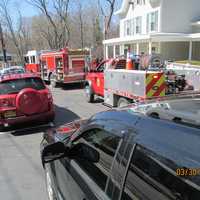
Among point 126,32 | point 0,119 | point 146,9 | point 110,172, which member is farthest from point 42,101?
point 126,32

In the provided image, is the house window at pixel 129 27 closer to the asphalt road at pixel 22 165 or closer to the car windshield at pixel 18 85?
the asphalt road at pixel 22 165

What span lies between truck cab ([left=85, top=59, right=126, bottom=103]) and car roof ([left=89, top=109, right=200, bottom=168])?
881 cm

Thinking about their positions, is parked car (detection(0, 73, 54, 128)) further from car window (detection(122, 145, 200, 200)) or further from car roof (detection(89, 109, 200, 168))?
car window (detection(122, 145, 200, 200))

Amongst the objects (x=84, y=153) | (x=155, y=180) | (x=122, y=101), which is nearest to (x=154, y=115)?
(x=155, y=180)

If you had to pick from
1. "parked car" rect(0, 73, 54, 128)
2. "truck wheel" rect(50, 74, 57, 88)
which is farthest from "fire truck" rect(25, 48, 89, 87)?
"parked car" rect(0, 73, 54, 128)

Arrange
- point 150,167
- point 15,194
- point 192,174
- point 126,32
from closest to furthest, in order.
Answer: point 192,174, point 150,167, point 15,194, point 126,32

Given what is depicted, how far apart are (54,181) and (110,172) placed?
1.55m

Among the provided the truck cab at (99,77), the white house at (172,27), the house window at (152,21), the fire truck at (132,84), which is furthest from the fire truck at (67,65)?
the house window at (152,21)

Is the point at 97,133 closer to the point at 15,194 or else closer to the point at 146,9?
the point at 15,194

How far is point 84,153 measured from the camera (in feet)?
8.72

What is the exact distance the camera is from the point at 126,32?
31.7 meters

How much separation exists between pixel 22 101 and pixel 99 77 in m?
4.30

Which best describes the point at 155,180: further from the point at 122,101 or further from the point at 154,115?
the point at 122,101

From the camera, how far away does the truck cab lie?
10.9 metres
